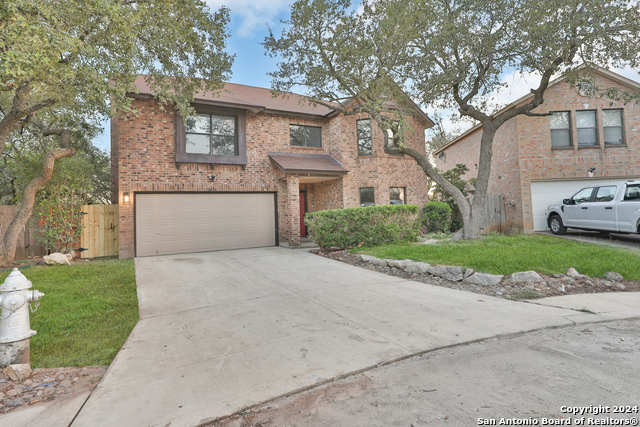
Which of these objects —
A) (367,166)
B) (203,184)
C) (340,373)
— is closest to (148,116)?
(203,184)

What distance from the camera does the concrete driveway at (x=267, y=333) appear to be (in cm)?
242

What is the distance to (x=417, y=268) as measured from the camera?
6.87 metres

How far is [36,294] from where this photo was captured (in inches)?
122

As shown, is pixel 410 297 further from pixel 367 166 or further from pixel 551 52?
pixel 367 166

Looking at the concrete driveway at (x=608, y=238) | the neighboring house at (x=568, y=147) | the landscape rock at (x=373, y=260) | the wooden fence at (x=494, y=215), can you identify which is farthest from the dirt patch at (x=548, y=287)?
the wooden fence at (x=494, y=215)

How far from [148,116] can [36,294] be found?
29.4 ft

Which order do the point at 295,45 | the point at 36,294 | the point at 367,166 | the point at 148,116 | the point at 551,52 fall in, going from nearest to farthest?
the point at 36,294 < the point at 551,52 < the point at 295,45 < the point at 148,116 < the point at 367,166

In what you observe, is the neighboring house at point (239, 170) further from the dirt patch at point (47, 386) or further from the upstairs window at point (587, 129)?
the dirt patch at point (47, 386)

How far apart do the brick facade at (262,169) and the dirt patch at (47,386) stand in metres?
7.92

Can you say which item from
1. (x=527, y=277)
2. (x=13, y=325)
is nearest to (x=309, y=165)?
(x=527, y=277)

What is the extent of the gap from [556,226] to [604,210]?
1990 mm

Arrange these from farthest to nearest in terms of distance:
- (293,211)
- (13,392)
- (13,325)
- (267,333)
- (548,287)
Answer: (293,211) < (548,287) < (267,333) < (13,325) < (13,392)

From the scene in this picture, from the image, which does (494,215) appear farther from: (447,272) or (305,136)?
(305,136)

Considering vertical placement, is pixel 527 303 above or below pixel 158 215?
below
